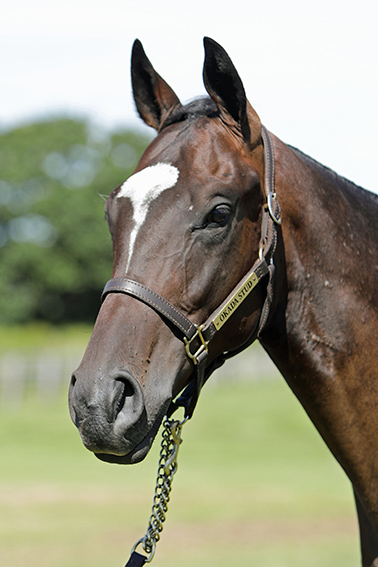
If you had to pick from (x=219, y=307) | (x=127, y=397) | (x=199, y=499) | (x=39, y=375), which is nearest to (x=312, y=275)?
(x=219, y=307)

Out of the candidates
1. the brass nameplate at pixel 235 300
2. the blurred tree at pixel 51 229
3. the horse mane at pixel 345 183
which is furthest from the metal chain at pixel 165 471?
the blurred tree at pixel 51 229

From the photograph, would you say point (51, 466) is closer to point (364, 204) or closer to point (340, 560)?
→ point (340, 560)

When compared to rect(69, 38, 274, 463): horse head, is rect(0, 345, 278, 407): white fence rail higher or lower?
lower

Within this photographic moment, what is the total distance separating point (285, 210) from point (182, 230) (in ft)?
1.91

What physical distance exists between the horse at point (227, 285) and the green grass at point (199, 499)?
620 centimetres

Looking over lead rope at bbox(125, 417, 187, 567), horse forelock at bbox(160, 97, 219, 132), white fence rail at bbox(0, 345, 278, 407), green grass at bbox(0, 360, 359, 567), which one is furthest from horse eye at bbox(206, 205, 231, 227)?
white fence rail at bbox(0, 345, 278, 407)

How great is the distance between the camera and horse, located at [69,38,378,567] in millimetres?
2791

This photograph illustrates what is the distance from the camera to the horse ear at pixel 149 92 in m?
3.57

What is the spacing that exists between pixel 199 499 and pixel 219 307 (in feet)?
34.1

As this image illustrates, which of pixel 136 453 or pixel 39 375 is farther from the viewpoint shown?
pixel 39 375

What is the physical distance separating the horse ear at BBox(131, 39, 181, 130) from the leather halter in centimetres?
59

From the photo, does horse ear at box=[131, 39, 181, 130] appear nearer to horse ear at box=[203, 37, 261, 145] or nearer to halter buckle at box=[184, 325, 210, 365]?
horse ear at box=[203, 37, 261, 145]

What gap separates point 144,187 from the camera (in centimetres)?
301

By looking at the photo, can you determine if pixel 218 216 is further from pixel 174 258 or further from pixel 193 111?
pixel 193 111
